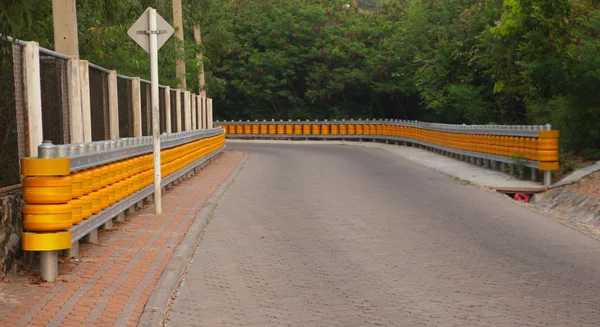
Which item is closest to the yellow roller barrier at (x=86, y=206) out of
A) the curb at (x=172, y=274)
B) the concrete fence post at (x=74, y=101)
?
the curb at (x=172, y=274)

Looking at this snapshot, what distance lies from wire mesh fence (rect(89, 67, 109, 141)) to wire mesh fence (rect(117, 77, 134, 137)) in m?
1.56

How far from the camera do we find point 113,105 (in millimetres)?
14062

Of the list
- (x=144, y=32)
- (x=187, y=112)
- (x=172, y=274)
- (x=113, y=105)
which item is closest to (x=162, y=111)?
(x=187, y=112)

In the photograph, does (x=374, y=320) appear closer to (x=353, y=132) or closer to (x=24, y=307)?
(x=24, y=307)

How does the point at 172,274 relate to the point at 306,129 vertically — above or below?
above

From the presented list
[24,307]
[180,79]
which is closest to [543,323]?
[24,307]

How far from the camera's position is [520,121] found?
3791 centimetres

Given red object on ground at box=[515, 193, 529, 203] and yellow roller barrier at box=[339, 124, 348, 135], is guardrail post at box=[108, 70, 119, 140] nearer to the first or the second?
red object on ground at box=[515, 193, 529, 203]

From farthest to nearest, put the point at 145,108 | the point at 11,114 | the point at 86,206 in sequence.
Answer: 1. the point at 145,108
2. the point at 86,206
3. the point at 11,114

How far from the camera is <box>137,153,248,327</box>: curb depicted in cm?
705

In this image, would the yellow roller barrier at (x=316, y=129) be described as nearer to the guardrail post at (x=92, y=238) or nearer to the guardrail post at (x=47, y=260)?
the guardrail post at (x=92, y=238)

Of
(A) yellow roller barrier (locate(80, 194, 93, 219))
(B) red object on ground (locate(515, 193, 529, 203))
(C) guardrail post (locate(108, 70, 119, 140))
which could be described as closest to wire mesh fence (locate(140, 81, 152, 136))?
(C) guardrail post (locate(108, 70, 119, 140))

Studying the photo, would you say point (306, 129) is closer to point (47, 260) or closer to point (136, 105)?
point (136, 105)

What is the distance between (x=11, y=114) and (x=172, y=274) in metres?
2.37
